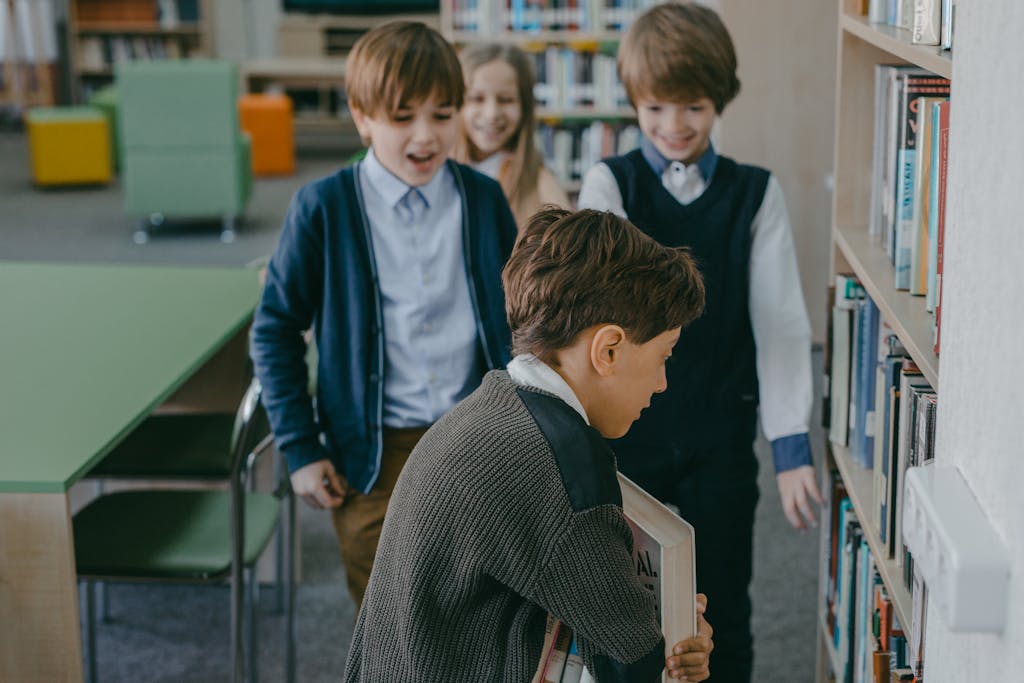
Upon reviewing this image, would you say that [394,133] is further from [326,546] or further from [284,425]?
[326,546]

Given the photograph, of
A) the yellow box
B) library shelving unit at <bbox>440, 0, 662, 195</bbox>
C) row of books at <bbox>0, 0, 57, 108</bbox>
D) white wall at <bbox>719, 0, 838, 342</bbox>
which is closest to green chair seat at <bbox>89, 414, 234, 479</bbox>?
white wall at <bbox>719, 0, 838, 342</bbox>

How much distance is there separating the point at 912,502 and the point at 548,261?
0.42 metres

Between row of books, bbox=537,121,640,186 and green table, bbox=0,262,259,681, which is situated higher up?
row of books, bbox=537,121,640,186

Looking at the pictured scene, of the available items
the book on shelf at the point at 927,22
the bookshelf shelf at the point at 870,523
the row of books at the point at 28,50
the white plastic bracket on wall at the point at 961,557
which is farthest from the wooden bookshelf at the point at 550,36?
the row of books at the point at 28,50

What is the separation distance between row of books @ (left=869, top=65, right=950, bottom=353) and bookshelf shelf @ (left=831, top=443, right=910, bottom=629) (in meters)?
0.33

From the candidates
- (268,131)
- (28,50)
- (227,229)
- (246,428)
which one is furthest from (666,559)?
(28,50)

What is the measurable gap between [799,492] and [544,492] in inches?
37.0

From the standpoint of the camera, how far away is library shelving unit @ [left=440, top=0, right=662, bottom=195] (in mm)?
5840

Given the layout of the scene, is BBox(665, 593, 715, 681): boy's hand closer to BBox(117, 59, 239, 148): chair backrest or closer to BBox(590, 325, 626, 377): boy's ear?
BBox(590, 325, 626, 377): boy's ear

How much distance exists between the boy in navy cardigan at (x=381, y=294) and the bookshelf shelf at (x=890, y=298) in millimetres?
549

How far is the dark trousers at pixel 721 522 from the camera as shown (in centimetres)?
206

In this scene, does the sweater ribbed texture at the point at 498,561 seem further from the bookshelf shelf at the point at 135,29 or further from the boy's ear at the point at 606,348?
the bookshelf shelf at the point at 135,29

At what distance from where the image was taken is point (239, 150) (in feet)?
23.5

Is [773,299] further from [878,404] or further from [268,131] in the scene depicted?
[268,131]
